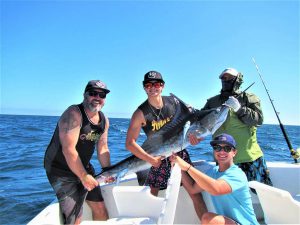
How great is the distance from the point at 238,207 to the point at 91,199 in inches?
68.9

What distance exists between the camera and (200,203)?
3.34 metres

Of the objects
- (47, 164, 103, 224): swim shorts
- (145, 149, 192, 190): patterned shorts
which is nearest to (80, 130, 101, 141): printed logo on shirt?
(47, 164, 103, 224): swim shorts

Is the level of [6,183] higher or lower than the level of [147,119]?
lower

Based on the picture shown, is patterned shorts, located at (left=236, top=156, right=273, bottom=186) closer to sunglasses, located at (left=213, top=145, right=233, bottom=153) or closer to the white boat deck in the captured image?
the white boat deck

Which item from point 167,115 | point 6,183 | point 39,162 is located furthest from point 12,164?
point 167,115

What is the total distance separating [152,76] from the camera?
10.8ft

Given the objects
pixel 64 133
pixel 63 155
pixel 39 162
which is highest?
pixel 64 133

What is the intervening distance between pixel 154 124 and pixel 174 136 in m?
0.33

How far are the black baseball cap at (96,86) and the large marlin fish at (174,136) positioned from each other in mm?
786

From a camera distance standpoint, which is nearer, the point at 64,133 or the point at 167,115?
the point at 64,133

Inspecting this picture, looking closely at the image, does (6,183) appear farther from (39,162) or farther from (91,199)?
(91,199)

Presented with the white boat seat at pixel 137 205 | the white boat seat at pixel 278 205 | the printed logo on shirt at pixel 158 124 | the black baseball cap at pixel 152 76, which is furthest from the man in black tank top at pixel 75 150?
the white boat seat at pixel 278 205

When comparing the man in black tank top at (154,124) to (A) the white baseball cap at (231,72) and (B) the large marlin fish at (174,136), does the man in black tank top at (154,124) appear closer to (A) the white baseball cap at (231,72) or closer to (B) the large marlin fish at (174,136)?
(B) the large marlin fish at (174,136)

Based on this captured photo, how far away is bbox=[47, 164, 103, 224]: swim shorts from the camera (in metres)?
3.22
